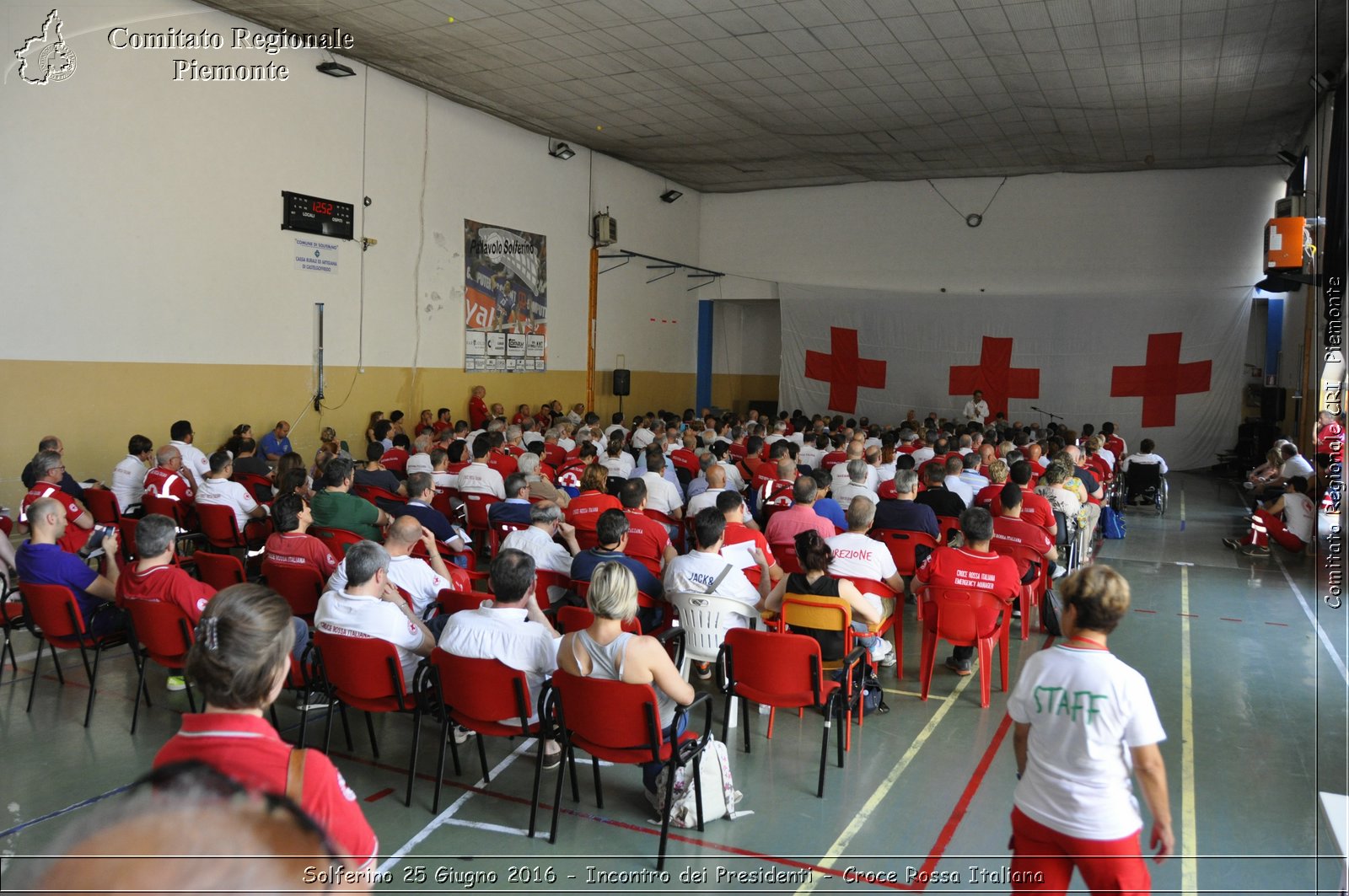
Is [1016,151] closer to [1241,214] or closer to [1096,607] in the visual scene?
[1241,214]

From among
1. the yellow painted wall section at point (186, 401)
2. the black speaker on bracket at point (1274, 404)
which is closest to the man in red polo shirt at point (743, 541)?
the yellow painted wall section at point (186, 401)

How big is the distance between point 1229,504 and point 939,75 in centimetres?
657

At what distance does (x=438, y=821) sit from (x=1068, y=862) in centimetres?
220

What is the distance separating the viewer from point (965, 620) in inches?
173

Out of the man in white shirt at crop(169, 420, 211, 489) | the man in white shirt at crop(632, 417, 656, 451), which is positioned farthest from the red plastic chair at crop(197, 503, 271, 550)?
the man in white shirt at crop(632, 417, 656, 451)

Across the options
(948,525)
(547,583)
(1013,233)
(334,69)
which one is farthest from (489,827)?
(1013,233)

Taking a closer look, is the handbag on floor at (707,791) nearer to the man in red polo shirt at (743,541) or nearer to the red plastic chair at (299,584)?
the man in red polo shirt at (743,541)

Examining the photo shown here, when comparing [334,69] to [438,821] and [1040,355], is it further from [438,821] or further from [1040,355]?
[1040,355]

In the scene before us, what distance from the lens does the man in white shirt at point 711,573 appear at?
4.00 metres

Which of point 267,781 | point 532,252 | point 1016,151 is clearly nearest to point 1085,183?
point 1016,151

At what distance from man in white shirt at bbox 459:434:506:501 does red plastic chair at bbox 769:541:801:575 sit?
232 cm

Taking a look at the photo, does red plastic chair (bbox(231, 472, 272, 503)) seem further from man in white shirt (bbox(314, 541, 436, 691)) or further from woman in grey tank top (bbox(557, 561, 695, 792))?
woman in grey tank top (bbox(557, 561, 695, 792))

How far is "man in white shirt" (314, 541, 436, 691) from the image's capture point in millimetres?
3377

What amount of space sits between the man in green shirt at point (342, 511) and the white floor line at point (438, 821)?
186 cm
